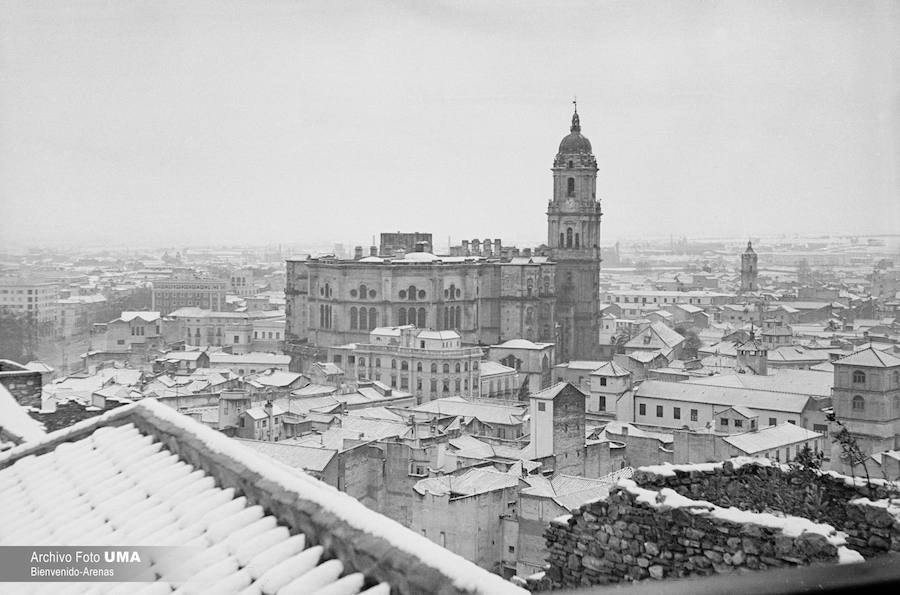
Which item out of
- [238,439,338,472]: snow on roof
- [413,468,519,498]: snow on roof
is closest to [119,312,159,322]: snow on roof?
[238,439,338,472]: snow on roof

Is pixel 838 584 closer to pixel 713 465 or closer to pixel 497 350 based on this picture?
pixel 713 465

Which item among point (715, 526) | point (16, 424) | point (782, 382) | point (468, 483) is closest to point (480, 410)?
point (782, 382)

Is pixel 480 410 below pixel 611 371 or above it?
below

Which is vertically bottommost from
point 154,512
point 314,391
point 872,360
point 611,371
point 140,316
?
point 314,391

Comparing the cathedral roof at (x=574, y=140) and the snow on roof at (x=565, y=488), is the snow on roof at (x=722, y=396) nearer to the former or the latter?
the snow on roof at (x=565, y=488)

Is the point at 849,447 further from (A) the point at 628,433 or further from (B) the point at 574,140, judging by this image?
(B) the point at 574,140

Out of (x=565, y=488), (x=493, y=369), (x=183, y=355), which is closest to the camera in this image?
(x=565, y=488)

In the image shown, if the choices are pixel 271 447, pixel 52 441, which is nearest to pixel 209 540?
pixel 52 441

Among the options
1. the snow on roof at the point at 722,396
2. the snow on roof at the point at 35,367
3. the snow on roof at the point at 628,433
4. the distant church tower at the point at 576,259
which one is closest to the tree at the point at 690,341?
the distant church tower at the point at 576,259
